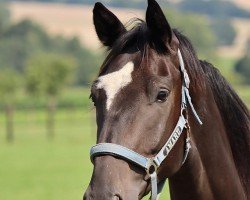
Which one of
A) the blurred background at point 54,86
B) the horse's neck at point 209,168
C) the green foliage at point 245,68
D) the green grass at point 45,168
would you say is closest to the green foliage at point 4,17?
the blurred background at point 54,86

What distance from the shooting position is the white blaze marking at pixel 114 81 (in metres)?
3.58

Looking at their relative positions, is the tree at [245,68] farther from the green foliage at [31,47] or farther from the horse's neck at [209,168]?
the horse's neck at [209,168]

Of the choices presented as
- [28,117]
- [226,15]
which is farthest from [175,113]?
[226,15]

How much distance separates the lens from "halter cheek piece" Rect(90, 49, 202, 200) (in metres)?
3.43

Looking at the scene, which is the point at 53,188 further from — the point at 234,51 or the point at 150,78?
the point at 234,51

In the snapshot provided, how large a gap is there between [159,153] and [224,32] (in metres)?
128

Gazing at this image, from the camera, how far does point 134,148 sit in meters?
3.51

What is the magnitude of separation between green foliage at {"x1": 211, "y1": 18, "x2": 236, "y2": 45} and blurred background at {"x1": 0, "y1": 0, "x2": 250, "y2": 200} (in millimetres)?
195

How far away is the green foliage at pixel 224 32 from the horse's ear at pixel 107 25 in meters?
123

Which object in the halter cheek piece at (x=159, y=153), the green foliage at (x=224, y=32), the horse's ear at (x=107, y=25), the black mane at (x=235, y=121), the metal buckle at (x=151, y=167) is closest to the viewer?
the halter cheek piece at (x=159, y=153)

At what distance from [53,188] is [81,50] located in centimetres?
9109

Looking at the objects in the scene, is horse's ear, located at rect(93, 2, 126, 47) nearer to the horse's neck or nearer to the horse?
the horse

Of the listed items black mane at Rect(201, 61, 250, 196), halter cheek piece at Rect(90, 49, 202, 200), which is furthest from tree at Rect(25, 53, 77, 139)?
halter cheek piece at Rect(90, 49, 202, 200)

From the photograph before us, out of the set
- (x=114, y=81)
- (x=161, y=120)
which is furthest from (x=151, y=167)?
(x=114, y=81)
